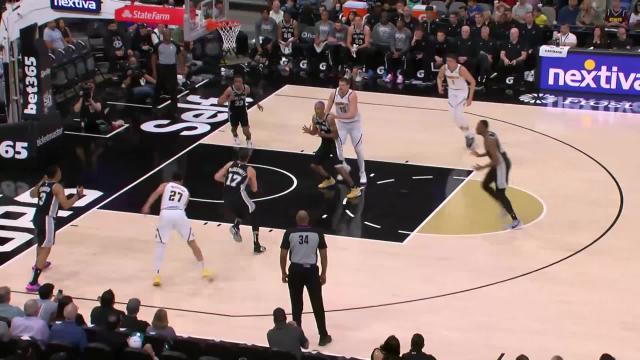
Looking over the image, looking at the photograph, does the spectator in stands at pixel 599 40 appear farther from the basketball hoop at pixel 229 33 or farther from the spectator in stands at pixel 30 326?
the spectator in stands at pixel 30 326

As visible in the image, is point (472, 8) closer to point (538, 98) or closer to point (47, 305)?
point (538, 98)

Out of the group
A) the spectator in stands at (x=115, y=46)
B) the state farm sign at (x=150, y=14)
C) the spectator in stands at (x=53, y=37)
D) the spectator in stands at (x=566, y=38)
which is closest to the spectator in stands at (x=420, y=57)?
the spectator in stands at (x=566, y=38)

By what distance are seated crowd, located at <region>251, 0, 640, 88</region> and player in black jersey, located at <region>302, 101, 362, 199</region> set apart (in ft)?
23.8

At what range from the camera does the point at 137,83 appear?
80.3ft

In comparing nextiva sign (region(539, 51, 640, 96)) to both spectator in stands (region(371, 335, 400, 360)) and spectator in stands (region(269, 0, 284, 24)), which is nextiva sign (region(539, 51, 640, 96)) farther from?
spectator in stands (region(371, 335, 400, 360))

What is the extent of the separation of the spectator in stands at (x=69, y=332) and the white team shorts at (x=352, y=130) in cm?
802

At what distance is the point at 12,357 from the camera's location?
35.3 feet

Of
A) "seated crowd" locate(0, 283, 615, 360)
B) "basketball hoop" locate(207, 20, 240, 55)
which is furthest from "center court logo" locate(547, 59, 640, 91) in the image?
"seated crowd" locate(0, 283, 615, 360)

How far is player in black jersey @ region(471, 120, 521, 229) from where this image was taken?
1686 centimetres

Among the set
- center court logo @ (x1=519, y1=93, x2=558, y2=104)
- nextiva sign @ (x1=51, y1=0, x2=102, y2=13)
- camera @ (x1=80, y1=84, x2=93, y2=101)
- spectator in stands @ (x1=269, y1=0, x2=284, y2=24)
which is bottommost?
center court logo @ (x1=519, y1=93, x2=558, y2=104)

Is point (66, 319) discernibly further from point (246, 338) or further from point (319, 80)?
point (319, 80)

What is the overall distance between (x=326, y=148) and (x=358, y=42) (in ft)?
28.1

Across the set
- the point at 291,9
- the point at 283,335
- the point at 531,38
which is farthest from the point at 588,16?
the point at 283,335

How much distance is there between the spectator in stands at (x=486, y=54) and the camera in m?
25.5
